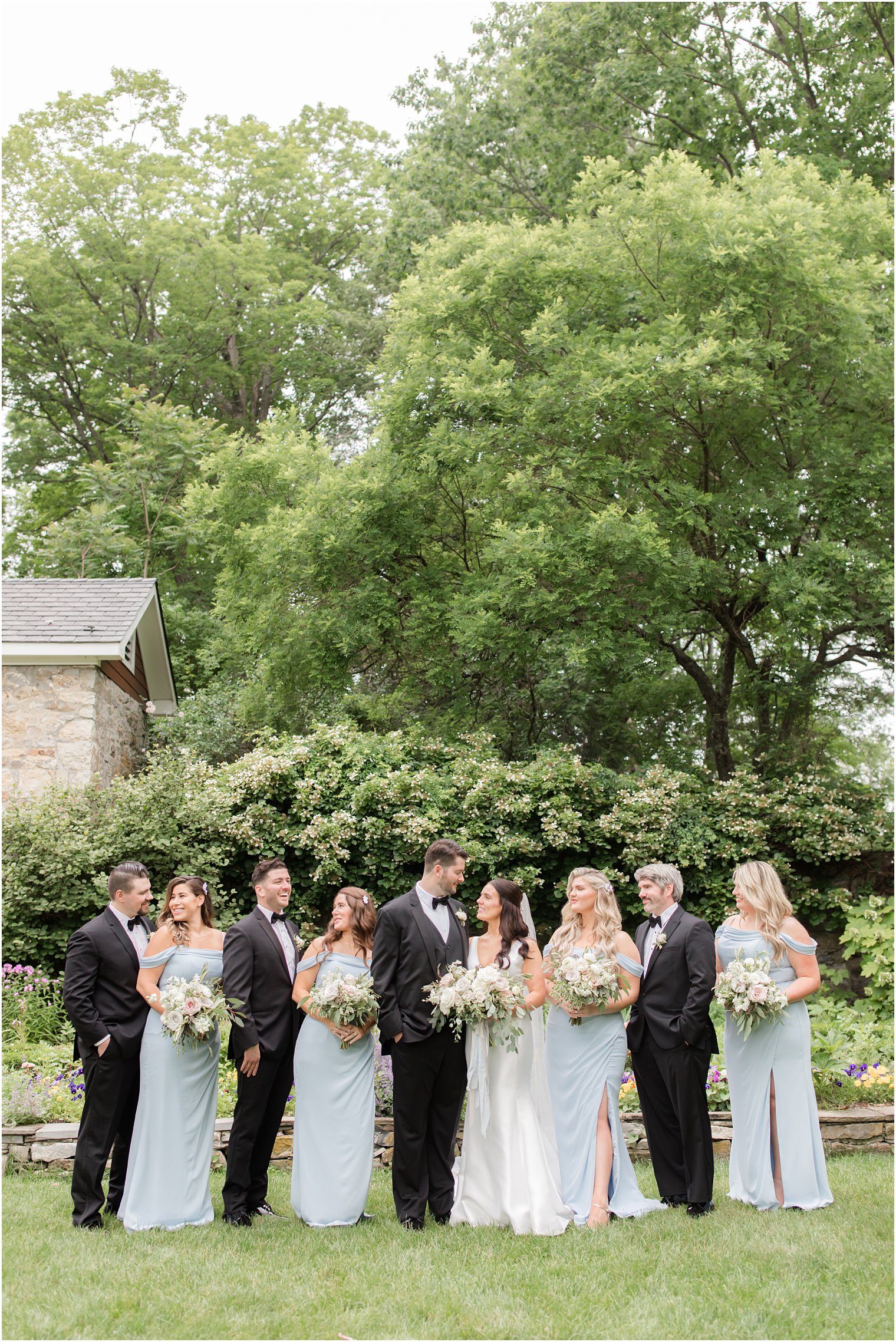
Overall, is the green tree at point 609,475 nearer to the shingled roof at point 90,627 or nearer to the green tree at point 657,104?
the shingled roof at point 90,627

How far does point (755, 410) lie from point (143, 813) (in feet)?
30.6

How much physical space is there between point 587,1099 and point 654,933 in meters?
0.98

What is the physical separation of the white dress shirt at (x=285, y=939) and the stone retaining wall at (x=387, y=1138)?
1.79m

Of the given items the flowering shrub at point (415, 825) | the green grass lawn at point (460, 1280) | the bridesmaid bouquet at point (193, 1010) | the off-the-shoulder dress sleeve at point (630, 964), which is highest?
the flowering shrub at point (415, 825)

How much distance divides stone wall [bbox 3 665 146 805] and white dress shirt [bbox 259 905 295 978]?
760 cm

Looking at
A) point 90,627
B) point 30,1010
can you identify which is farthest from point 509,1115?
point 90,627

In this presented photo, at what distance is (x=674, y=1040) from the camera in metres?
5.89

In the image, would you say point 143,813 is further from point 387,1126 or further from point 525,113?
point 525,113

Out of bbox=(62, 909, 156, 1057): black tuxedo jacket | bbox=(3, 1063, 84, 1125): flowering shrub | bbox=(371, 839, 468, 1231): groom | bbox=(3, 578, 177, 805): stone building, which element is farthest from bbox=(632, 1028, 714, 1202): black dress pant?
bbox=(3, 578, 177, 805): stone building

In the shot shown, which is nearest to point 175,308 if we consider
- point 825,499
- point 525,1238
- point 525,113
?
point 525,113

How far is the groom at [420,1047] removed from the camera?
5668 millimetres

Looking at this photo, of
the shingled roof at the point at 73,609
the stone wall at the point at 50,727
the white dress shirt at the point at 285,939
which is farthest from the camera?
the shingled roof at the point at 73,609

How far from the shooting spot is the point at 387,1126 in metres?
7.45

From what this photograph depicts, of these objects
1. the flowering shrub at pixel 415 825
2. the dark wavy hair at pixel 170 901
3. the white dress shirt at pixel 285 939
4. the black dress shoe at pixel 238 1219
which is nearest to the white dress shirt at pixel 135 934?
the dark wavy hair at pixel 170 901
